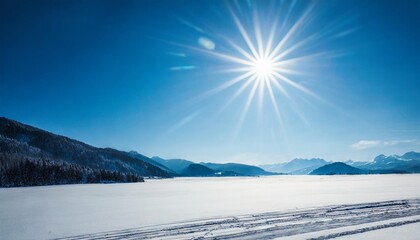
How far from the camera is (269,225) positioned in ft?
47.4

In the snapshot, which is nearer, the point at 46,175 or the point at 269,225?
the point at 269,225

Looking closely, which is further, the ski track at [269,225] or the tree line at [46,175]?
the tree line at [46,175]

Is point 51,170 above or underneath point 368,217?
above

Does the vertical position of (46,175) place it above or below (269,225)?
above

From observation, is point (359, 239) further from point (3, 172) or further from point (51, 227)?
point (3, 172)

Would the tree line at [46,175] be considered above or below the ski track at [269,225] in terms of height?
above

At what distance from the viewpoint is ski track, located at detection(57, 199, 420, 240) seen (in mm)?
12625

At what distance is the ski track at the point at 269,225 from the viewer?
12.6m

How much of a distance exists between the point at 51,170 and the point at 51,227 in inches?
3675

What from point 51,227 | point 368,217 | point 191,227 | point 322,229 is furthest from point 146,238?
point 368,217

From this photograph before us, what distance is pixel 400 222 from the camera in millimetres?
14672

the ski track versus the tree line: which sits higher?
the tree line

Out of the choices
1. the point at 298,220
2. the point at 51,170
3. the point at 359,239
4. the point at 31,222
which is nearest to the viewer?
the point at 359,239

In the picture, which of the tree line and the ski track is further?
the tree line
